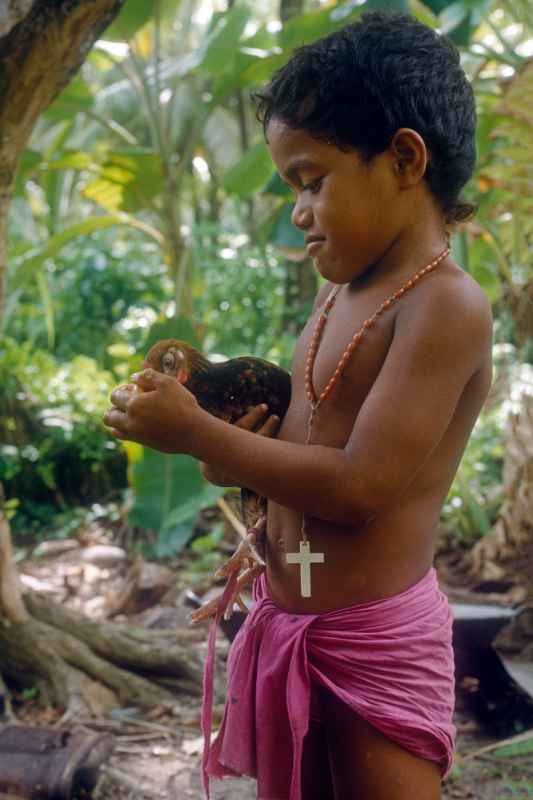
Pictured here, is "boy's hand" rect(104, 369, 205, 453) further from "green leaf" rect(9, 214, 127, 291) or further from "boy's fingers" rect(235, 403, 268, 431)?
"green leaf" rect(9, 214, 127, 291)

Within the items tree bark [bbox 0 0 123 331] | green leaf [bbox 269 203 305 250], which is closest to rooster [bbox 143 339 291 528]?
tree bark [bbox 0 0 123 331]

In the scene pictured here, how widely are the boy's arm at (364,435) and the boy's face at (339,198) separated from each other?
0.14m

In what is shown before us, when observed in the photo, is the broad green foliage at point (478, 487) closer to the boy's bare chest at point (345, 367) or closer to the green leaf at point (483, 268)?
the green leaf at point (483, 268)

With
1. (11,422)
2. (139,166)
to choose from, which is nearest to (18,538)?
(11,422)

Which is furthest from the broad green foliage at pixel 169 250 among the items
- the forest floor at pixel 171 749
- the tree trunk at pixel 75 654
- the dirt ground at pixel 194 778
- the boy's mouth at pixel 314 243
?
the boy's mouth at pixel 314 243

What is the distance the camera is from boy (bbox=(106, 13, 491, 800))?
50.5 inches

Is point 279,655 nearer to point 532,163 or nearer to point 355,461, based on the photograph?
point 355,461

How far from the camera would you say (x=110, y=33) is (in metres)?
4.11

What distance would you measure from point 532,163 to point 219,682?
7.27 feet

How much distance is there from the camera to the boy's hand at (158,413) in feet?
4.20

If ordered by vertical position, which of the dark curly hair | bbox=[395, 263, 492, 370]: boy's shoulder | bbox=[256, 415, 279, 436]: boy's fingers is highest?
the dark curly hair

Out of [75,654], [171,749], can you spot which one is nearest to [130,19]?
[75,654]

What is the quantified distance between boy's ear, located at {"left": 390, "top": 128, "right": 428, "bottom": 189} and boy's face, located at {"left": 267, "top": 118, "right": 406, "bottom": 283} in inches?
0.4

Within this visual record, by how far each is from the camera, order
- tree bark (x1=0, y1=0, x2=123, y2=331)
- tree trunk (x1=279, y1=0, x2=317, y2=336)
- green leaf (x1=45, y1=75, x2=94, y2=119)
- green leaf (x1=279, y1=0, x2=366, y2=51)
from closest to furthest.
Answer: tree bark (x1=0, y1=0, x2=123, y2=331)
green leaf (x1=279, y1=0, x2=366, y2=51)
green leaf (x1=45, y1=75, x2=94, y2=119)
tree trunk (x1=279, y1=0, x2=317, y2=336)
